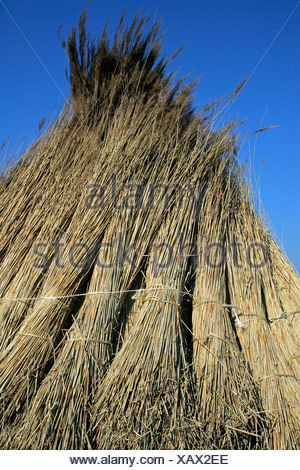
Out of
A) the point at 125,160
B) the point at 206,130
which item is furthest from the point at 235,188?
the point at 125,160

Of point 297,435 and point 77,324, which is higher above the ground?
point 77,324

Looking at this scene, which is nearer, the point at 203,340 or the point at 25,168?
the point at 203,340

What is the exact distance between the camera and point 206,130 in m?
2.34

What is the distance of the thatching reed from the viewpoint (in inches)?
52.1

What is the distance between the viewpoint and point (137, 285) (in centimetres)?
176

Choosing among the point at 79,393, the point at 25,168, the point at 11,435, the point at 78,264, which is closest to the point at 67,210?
the point at 78,264

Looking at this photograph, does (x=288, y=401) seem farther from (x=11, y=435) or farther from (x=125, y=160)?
(x=125, y=160)

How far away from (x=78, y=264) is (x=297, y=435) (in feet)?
4.19

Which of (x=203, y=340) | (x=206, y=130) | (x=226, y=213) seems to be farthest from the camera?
(x=206, y=130)

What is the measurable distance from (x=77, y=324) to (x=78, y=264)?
0.30 m

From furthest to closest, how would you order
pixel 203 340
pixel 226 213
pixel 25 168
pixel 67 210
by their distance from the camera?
pixel 25 168, pixel 226 213, pixel 67 210, pixel 203 340

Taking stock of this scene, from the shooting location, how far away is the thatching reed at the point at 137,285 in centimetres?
132

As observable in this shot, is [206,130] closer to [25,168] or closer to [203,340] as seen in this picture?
[25,168]
